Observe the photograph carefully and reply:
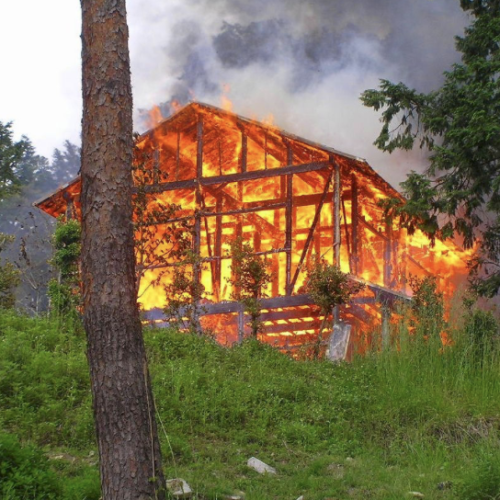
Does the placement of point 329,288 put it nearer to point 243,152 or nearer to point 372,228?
point 243,152

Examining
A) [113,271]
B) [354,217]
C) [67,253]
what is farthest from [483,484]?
[354,217]

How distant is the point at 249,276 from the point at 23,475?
10.9 m

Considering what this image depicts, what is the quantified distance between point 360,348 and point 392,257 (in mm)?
12823

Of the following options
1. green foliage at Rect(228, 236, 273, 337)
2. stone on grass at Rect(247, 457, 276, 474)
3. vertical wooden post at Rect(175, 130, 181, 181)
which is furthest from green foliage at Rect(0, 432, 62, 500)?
vertical wooden post at Rect(175, 130, 181, 181)

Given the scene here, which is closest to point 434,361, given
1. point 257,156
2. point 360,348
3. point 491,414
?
point 491,414

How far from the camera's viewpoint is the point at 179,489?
22.1 ft

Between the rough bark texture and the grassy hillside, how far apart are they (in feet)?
3.24

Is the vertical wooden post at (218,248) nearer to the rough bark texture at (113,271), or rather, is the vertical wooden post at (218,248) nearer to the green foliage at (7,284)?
the green foliage at (7,284)

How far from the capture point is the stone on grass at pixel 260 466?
7750 millimetres

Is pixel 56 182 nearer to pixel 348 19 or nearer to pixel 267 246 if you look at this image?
pixel 348 19

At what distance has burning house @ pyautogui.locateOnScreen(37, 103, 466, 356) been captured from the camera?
18812mm

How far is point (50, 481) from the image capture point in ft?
20.8

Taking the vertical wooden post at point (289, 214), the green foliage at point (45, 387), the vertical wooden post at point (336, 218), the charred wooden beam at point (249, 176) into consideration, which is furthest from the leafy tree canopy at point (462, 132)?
the green foliage at point (45, 387)

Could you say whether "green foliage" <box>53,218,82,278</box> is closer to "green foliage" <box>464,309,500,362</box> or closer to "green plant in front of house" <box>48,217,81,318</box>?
"green plant in front of house" <box>48,217,81,318</box>
